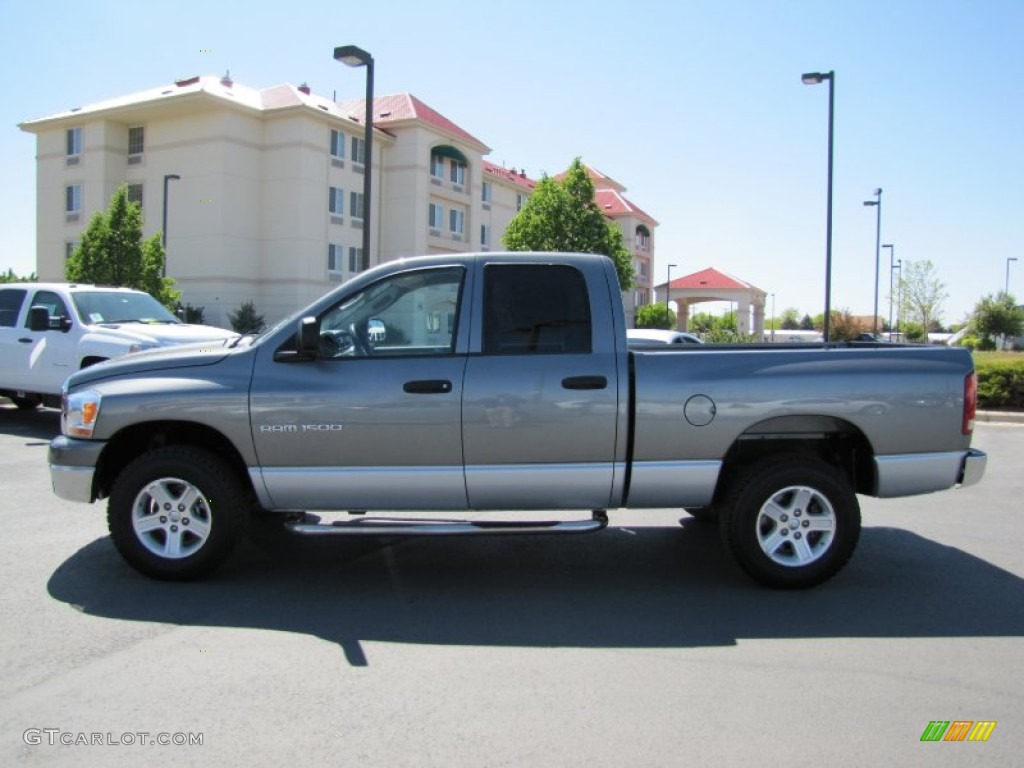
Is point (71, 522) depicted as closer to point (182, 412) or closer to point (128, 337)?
point (182, 412)

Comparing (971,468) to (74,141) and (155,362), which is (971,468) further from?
(74,141)

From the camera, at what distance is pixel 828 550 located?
5.39m

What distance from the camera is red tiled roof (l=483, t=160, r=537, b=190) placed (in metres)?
59.5

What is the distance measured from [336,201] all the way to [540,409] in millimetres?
42674

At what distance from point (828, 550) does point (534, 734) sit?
2.64m

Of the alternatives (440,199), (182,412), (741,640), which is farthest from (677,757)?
(440,199)

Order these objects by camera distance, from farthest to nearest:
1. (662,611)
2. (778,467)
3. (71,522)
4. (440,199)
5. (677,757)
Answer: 1. (440,199)
2. (71,522)
3. (778,467)
4. (662,611)
5. (677,757)

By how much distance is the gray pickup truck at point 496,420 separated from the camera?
5.27 m

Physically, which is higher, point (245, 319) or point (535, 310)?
point (245, 319)

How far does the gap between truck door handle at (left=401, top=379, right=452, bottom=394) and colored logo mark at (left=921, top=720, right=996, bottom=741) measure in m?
3.00

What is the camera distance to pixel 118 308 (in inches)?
492

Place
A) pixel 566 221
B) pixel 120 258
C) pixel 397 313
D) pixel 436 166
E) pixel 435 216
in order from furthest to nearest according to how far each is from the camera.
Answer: pixel 435 216, pixel 436 166, pixel 566 221, pixel 120 258, pixel 397 313

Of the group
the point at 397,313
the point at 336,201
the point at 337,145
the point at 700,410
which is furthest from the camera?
the point at 336,201

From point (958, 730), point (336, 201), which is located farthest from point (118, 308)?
point (336, 201)
